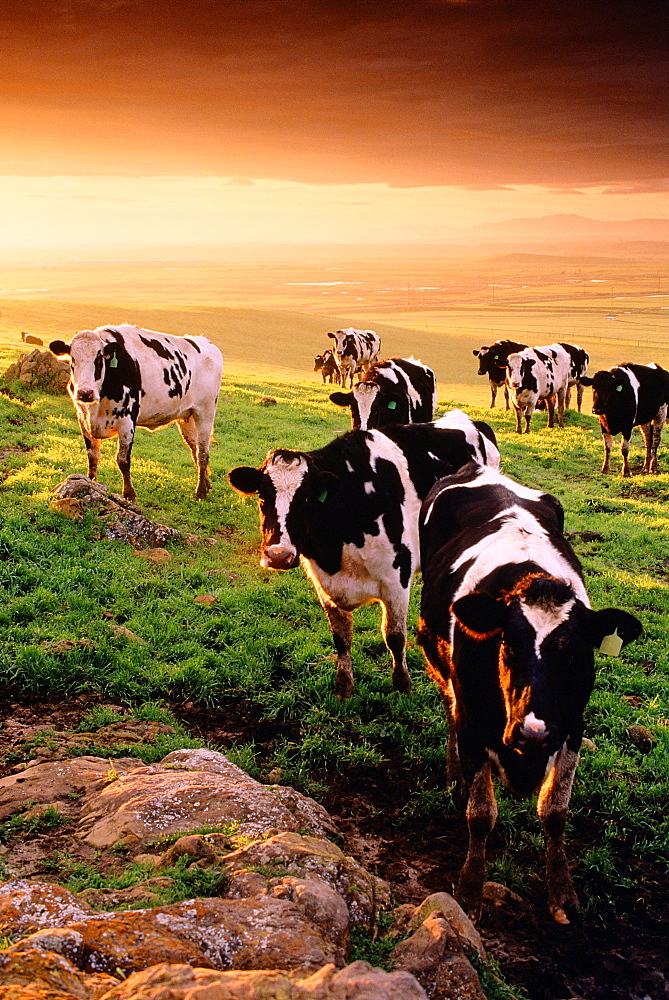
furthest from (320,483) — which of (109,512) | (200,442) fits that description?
(200,442)

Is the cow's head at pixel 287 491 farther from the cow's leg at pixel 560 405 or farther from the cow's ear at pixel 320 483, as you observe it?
the cow's leg at pixel 560 405

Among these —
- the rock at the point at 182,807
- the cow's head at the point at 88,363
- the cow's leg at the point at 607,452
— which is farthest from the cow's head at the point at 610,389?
the rock at the point at 182,807

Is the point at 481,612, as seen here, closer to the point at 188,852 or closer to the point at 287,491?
the point at 188,852

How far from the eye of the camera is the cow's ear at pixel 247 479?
261 inches

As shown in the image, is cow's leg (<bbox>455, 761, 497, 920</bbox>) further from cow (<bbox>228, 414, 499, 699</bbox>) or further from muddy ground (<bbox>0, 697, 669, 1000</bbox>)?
cow (<bbox>228, 414, 499, 699</bbox>)

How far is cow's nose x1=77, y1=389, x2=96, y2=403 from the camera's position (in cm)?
1120

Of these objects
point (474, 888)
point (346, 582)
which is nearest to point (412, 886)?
point (474, 888)

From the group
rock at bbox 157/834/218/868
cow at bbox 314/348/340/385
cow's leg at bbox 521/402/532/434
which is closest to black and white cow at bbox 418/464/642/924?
rock at bbox 157/834/218/868

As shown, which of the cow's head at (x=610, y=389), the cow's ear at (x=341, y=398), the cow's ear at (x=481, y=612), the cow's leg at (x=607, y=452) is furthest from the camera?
the cow's leg at (x=607, y=452)

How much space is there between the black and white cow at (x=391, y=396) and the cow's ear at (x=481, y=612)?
9.66 m

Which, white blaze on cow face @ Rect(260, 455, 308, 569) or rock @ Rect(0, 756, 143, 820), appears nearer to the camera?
rock @ Rect(0, 756, 143, 820)

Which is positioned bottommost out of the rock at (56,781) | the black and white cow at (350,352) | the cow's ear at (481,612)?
the rock at (56,781)

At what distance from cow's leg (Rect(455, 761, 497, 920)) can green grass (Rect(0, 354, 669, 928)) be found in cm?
45

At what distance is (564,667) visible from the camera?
13.1 ft
